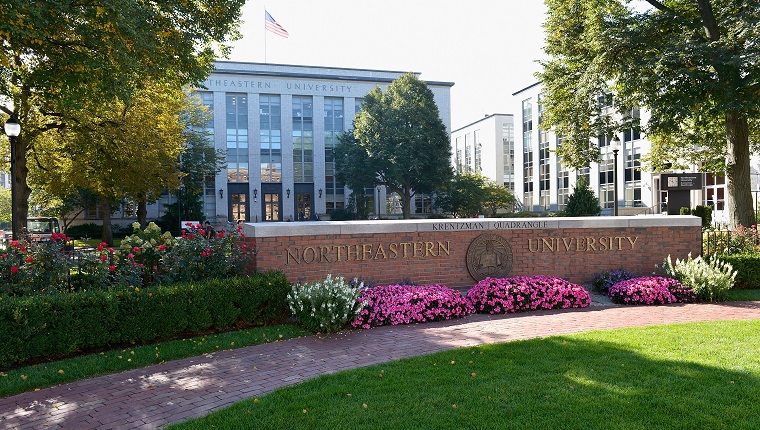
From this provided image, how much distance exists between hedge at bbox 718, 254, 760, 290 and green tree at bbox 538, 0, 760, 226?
5.29m

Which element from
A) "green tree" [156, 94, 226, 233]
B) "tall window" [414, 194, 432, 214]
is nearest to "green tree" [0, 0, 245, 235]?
"green tree" [156, 94, 226, 233]

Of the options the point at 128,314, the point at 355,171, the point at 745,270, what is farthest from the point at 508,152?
the point at 128,314

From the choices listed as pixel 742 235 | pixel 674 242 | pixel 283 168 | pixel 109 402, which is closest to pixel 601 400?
pixel 109 402

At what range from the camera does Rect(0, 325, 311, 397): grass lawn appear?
235 inches

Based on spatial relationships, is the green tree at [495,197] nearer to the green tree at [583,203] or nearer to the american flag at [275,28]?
the green tree at [583,203]

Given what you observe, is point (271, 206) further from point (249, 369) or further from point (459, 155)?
point (249, 369)

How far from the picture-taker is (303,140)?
56.5m

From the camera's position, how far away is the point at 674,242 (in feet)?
42.2

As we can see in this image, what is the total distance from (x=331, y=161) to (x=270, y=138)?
277 inches

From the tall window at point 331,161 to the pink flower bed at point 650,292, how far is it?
47.0 meters

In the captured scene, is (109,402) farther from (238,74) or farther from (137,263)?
(238,74)

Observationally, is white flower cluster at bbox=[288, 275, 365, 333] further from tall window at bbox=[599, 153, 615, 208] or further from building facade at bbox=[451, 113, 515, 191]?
building facade at bbox=[451, 113, 515, 191]

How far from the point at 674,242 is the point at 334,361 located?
10207 millimetres

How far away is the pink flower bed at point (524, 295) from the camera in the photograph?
985 cm
